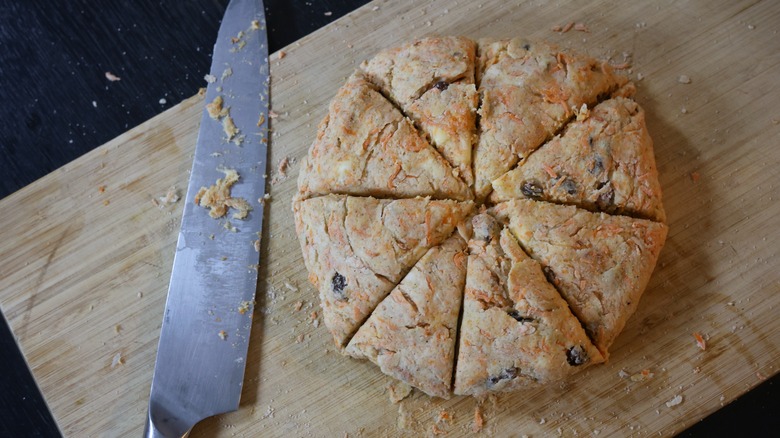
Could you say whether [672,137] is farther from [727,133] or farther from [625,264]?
[625,264]

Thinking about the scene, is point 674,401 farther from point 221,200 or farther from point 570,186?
point 221,200

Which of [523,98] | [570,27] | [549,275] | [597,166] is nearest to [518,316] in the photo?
[549,275]

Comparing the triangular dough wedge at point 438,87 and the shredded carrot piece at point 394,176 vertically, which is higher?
the triangular dough wedge at point 438,87

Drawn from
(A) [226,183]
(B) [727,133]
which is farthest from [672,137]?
(A) [226,183]

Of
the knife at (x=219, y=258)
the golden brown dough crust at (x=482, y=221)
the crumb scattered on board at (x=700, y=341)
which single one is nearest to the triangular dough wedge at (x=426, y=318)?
the golden brown dough crust at (x=482, y=221)

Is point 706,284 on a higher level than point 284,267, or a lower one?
lower

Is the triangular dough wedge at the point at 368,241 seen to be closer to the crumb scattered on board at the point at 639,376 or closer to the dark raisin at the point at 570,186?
the dark raisin at the point at 570,186

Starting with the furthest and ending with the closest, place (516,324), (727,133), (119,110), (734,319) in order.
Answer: (119,110) < (727,133) < (734,319) < (516,324)

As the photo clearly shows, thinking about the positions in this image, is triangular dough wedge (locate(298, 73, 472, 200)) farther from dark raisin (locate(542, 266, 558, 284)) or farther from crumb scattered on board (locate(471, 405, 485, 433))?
crumb scattered on board (locate(471, 405, 485, 433))
